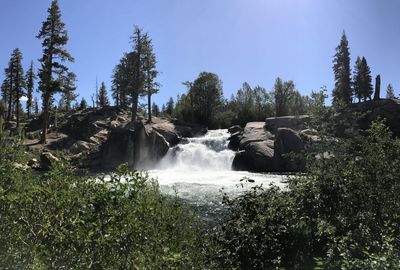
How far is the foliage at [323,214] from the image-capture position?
6738 millimetres

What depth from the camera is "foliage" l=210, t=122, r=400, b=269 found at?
6.74m

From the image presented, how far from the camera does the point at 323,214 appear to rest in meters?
7.28

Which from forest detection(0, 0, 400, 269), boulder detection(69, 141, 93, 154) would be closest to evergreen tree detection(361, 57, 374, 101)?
boulder detection(69, 141, 93, 154)

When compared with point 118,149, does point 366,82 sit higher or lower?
higher

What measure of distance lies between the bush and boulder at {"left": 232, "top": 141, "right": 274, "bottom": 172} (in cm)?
3426

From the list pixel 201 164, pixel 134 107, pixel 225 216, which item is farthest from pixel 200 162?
pixel 225 216

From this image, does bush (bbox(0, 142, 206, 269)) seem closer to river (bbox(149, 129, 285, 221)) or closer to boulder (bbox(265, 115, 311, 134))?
river (bbox(149, 129, 285, 221))

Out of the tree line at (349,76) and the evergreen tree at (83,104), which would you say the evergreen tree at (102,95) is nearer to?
the evergreen tree at (83,104)

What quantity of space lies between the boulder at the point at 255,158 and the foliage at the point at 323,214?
29.4 meters

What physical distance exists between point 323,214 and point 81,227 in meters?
4.99

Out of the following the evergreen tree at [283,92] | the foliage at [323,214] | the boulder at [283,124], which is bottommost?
the foliage at [323,214]

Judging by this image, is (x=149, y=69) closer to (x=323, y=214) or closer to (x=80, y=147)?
(x=80, y=147)

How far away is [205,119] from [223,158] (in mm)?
20030

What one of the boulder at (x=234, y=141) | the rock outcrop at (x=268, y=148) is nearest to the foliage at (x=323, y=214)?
the rock outcrop at (x=268, y=148)
